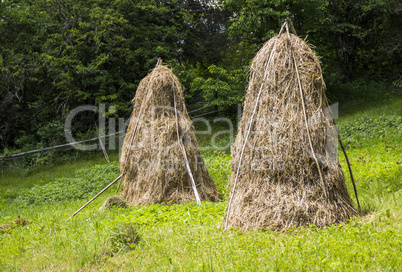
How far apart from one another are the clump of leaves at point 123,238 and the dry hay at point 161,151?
2548 mm

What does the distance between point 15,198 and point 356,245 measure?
39.3 feet

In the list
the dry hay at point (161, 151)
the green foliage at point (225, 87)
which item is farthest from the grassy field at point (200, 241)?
the green foliage at point (225, 87)

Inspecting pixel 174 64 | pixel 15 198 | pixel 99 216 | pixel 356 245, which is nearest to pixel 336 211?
pixel 356 245

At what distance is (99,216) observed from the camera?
24.0 ft

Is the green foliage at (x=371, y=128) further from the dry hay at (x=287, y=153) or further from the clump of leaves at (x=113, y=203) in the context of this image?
the clump of leaves at (x=113, y=203)

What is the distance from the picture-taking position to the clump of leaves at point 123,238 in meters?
5.30

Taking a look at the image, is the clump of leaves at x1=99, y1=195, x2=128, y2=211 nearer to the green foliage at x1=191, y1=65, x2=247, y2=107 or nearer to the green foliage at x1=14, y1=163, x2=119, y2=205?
the green foliage at x1=14, y1=163, x2=119, y2=205

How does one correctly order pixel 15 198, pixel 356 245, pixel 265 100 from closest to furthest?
1. pixel 356 245
2. pixel 265 100
3. pixel 15 198

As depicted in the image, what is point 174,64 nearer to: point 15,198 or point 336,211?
point 15,198

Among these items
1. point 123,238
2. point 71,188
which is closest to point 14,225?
point 123,238

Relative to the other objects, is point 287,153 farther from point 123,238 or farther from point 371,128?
point 371,128

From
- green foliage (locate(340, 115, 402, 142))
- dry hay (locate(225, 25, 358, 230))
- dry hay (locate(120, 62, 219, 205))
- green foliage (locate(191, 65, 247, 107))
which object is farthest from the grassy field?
green foliage (locate(191, 65, 247, 107))

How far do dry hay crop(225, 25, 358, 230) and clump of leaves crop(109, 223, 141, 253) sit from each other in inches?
58.0

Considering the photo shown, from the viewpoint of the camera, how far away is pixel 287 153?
5.39 meters
